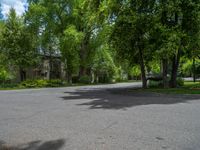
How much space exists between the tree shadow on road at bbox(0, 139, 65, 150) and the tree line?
13768 mm

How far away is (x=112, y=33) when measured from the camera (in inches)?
856

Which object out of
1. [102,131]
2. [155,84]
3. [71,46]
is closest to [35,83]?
[71,46]

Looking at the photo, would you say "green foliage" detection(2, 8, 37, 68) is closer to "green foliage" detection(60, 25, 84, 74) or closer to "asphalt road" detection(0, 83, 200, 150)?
"green foliage" detection(60, 25, 84, 74)

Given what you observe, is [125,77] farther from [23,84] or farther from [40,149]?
[40,149]

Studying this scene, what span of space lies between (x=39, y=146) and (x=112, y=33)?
17117mm

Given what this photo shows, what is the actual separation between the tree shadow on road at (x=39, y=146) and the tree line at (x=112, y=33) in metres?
13.8

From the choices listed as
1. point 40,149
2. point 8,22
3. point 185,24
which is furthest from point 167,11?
point 8,22

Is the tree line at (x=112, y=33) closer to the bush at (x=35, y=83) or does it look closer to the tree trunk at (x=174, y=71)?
the tree trunk at (x=174, y=71)

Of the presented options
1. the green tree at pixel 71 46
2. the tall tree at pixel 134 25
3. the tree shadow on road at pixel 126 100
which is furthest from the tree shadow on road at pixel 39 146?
the green tree at pixel 71 46

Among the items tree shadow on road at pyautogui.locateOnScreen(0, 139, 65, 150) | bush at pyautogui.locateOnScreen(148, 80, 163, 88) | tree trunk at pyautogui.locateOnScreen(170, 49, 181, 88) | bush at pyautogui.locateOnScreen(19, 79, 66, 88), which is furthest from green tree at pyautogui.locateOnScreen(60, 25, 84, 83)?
tree shadow on road at pyautogui.locateOnScreen(0, 139, 65, 150)

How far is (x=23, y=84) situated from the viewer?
1282 inches

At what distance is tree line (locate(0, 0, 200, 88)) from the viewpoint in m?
19.2

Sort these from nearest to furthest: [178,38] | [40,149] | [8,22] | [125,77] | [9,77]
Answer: [40,149] < [178,38] < [8,22] < [9,77] < [125,77]

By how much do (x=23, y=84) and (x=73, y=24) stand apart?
39.5 ft
